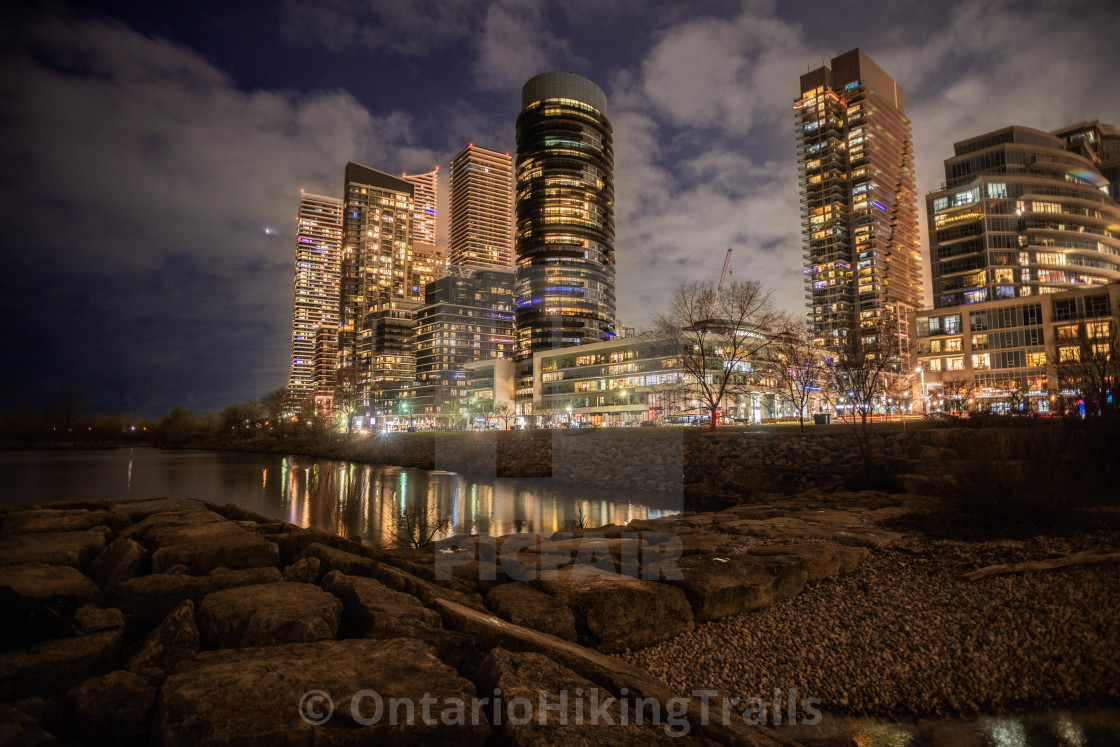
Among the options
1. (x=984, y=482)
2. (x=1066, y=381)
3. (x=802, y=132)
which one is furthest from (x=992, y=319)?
(x=802, y=132)

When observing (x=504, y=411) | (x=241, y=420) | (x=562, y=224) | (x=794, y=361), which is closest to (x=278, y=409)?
(x=241, y=420)

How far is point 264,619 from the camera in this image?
4.51m

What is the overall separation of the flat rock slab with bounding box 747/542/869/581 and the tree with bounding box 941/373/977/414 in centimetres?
6494

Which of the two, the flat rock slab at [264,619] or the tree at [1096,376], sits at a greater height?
the tree at [1096,376]

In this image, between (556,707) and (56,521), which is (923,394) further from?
(56,521)

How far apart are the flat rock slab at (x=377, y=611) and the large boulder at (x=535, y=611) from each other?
3.85 feet

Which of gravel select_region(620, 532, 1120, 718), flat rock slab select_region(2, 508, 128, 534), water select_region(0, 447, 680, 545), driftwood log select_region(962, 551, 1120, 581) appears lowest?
water select_region(0, 447, 680, 545)

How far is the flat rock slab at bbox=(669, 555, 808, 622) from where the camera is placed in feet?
23.0

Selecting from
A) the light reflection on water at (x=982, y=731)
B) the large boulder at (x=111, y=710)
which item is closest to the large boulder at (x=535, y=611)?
the light reflection on water at (x=982, y=731)

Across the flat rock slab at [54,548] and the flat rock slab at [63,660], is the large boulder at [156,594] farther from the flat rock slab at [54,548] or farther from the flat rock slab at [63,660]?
the flat rock slab at [54,548]

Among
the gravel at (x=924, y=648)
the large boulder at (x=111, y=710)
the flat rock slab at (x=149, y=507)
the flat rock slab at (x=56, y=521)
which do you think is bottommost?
the gravel at (x=924, y=648)

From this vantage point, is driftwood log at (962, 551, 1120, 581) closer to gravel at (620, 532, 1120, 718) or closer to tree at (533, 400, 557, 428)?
gravel at (620, 532, 1120, 718)

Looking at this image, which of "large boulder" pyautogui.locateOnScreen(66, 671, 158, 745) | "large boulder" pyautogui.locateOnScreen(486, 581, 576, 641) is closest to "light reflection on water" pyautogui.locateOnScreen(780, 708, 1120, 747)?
"large boulder" pyautogui.locateOnScreen(486, 581, 576, 641)

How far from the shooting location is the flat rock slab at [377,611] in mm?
4633
